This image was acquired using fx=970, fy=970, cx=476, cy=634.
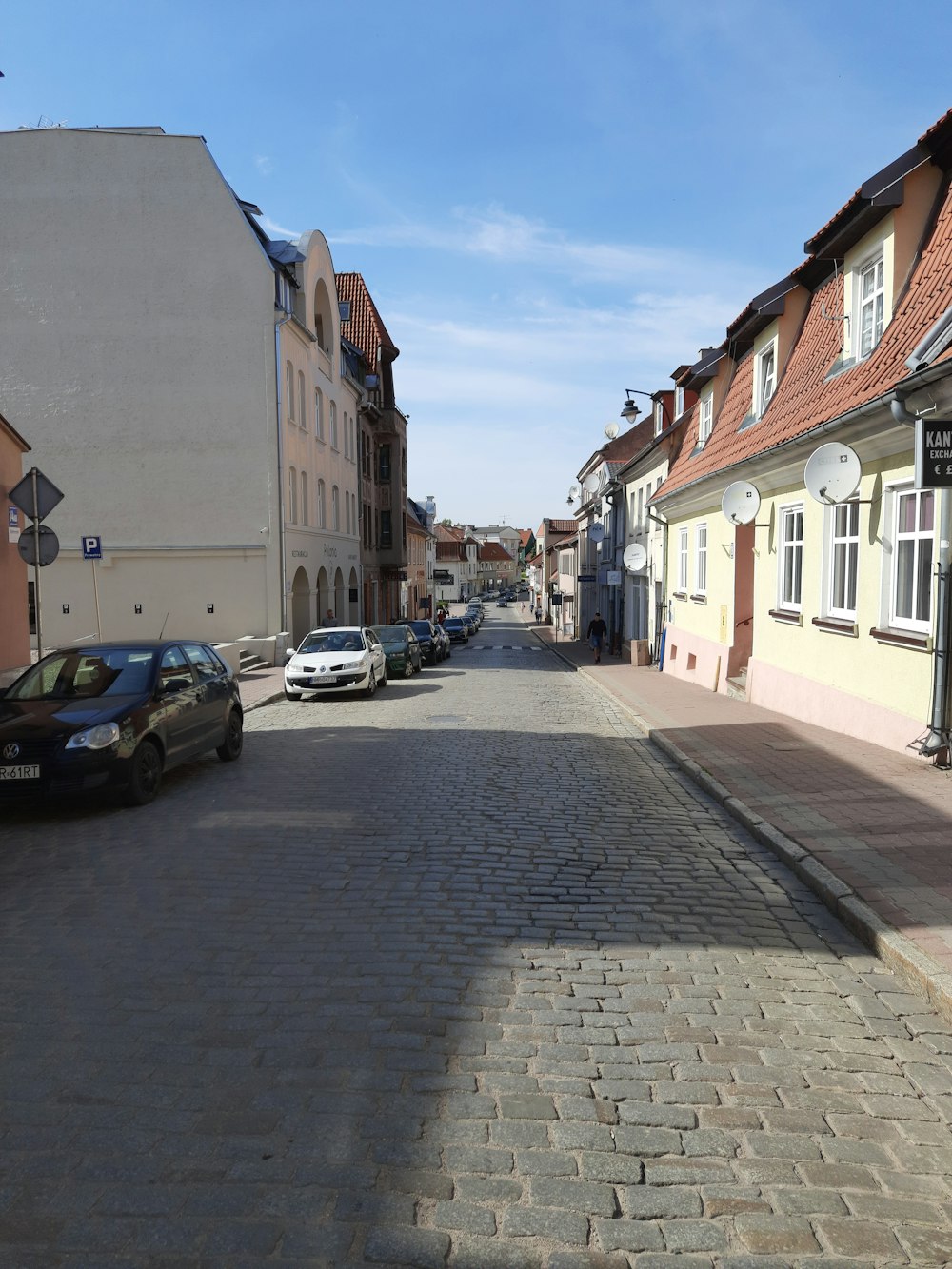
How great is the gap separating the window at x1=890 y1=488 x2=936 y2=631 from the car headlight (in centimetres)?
779

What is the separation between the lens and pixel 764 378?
17.0 m

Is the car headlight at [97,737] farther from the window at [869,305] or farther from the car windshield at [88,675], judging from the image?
the window at [869,305]

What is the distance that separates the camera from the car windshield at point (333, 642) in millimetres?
19422

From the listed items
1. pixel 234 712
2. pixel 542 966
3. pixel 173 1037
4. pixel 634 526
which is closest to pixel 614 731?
pixel 234 712

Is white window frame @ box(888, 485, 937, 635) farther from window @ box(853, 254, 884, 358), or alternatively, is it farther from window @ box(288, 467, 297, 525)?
window @ box(288, 467, 297, 525)

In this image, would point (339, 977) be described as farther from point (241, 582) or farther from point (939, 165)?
point (241, 582)

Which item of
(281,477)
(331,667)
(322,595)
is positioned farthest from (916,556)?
(322,595)

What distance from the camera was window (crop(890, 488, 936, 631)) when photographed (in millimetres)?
9797

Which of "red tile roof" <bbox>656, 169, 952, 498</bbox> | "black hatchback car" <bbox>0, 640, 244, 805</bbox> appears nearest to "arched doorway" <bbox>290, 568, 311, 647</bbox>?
"red tile roof" <bbox>656, 169, 952, 498</bbox>

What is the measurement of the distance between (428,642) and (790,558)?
17.6 m

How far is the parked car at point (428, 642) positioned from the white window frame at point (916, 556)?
805 inches

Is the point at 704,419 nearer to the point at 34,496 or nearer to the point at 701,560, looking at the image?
the point at 701,560

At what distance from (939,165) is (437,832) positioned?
913cm

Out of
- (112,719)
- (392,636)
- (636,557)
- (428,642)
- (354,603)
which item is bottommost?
(428,642)
